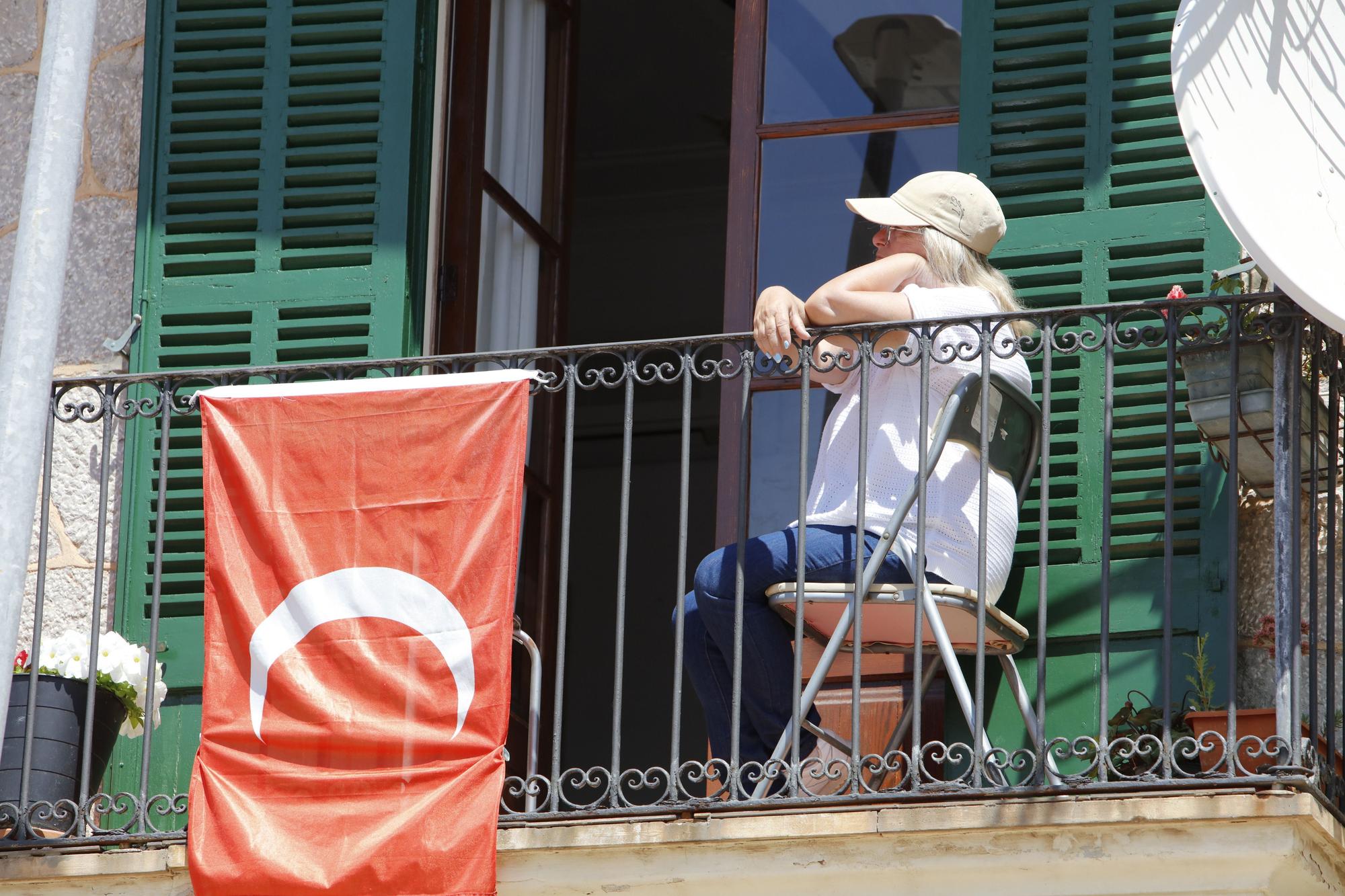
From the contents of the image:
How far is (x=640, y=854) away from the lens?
5254 mm

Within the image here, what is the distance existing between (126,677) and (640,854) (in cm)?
142

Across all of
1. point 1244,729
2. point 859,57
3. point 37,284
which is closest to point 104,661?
point 37,284

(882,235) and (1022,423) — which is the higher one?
(882,235)

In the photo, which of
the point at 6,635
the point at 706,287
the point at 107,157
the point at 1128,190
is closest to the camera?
the point at 6,635

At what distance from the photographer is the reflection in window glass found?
6.36 meters

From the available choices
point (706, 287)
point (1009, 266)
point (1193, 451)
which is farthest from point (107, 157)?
point (706, 287)

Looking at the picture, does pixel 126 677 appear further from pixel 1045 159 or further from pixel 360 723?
pixel 1045 159

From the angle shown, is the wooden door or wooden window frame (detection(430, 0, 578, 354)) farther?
wooden window frame (detection(430, 0, 578, 354))

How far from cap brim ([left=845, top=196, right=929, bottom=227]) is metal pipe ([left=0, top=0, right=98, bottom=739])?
178cm

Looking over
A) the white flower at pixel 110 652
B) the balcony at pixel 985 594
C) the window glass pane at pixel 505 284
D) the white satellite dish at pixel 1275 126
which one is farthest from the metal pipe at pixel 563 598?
the white satellite dish at pixel 1275 126

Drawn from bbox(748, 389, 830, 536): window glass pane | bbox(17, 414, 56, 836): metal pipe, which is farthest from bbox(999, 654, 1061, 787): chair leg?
bbox(17, 414, 56, 836): metal pipe

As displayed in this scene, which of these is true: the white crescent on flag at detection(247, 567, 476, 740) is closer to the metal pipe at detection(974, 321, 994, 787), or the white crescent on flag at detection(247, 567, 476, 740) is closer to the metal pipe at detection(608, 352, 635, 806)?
the metal pipe at detection(608, 352, 635, 806)

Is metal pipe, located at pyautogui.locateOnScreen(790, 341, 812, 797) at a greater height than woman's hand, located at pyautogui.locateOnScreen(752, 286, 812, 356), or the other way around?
woman's hand, located at pyautogui.locateOnScreen(752, 286, 812, 356)

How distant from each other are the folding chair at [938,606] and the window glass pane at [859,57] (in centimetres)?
126
